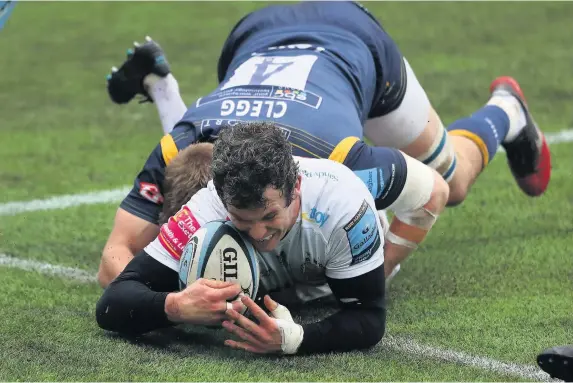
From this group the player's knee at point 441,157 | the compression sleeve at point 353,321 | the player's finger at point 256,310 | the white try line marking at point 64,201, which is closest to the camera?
the player's finger at point 256,310

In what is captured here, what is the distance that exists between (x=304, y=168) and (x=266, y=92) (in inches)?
36.9

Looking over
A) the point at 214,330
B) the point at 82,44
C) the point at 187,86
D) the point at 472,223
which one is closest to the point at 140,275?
the point at 214,330

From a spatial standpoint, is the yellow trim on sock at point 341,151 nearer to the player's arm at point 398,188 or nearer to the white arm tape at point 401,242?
the player's arm at point 398,188

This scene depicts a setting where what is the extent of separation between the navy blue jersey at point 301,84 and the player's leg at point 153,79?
0.34 metres

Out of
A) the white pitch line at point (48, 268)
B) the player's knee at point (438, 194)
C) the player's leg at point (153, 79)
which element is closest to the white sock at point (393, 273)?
the player's knee at point (438, 194)

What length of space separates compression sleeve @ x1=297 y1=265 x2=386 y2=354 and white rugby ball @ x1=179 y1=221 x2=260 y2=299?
0.33m

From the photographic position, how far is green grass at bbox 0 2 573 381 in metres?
4.60

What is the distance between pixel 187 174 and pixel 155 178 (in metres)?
0.37

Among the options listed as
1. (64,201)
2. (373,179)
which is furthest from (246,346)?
(64,201)

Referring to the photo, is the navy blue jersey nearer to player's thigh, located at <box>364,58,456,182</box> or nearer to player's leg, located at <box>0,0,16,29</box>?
player's thigh, located at <box>364,58,456,182</box>

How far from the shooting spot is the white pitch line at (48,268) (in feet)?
19.5

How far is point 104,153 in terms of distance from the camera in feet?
27.7

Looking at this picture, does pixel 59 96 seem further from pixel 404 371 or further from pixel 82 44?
pixel 404 371

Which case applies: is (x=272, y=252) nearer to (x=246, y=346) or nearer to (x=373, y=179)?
(x=246, y=346)
